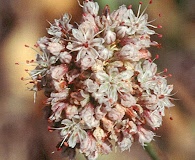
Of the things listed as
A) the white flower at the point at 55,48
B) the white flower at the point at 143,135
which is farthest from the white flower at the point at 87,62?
the white flower at the point at 143,135

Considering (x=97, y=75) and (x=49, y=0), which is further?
(x=49, y=0)

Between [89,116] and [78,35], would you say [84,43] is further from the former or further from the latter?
[89,116]

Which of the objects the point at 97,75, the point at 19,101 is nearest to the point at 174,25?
the point at 19,101

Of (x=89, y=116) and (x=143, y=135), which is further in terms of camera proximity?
(x=143, y=135)

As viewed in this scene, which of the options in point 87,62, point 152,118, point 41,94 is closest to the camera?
point 87,62

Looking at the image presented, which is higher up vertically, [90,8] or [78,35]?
[90,8]

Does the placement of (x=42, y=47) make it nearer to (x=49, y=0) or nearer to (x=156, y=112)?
(x=156, y=112)

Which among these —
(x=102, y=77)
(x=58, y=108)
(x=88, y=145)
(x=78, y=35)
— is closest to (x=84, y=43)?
(x=78, y=35)

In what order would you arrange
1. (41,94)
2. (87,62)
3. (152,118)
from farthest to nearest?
1. (41,94)
2. (152,118)
3. (87,62)
